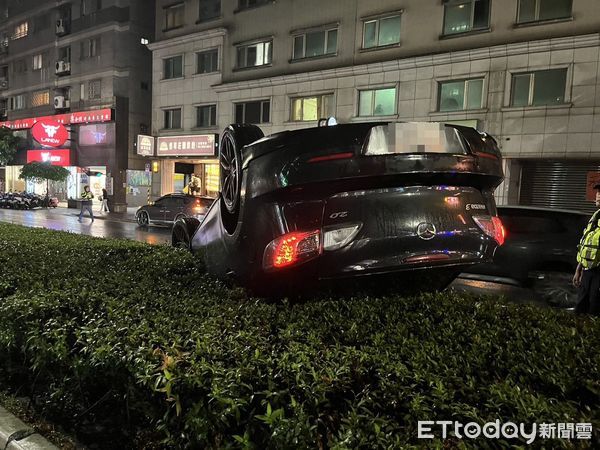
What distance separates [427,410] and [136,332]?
169 cm

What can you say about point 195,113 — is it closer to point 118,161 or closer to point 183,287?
point 118,161

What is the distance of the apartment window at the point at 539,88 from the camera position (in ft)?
54.7

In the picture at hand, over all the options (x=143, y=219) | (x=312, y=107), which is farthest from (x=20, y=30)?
(x=312, y=107)

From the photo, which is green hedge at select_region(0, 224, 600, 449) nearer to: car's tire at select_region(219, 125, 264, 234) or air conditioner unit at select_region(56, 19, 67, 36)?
car's tire at select_region(219, 125, 264, 234)

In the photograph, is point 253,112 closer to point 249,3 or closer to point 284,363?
point 249,3

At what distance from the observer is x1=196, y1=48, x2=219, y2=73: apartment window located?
1021 inches

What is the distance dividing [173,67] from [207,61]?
2.67 m

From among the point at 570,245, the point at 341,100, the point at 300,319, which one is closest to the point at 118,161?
the point at 341,100

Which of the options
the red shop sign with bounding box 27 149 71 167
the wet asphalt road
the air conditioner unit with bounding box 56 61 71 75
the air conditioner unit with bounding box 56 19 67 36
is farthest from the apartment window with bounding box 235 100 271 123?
the air conditioner unit with bounding box 56 19 67 36

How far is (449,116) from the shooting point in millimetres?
18875

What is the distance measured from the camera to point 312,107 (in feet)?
74.1

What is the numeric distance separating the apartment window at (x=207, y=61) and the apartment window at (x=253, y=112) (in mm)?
2954

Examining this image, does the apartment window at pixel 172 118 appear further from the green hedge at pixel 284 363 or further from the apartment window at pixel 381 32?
the green hedge at pixel 284 363

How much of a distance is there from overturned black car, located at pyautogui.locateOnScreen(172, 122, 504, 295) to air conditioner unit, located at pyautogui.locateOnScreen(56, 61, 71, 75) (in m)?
38.0
